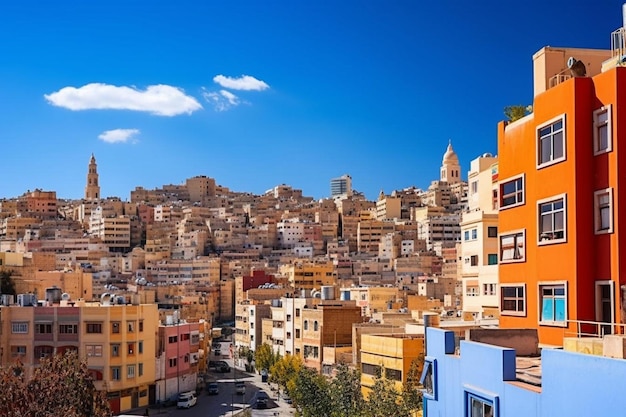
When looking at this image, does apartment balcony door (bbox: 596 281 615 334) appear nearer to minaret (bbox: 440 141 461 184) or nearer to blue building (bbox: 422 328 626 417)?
blue building (bbox: 422 328 626 417)

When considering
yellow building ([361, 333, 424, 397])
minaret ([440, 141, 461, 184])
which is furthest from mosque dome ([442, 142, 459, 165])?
yellow building ([361, 333, 424, 397])

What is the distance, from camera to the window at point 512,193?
15.4 meters

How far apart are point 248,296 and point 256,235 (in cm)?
6889

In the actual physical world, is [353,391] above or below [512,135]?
below

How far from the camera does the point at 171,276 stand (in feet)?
431

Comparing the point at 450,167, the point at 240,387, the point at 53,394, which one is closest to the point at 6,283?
the point at 240,387

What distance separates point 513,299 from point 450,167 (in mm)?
168825

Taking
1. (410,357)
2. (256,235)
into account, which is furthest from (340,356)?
(256,235)

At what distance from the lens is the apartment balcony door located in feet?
42.0

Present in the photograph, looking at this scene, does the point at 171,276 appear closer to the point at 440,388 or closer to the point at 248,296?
the point at 248,296

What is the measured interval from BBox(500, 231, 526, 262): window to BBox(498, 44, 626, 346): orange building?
0.03 m

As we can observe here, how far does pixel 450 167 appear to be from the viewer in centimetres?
18250

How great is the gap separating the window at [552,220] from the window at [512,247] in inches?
37.6

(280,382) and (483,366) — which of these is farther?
(280,382)
